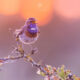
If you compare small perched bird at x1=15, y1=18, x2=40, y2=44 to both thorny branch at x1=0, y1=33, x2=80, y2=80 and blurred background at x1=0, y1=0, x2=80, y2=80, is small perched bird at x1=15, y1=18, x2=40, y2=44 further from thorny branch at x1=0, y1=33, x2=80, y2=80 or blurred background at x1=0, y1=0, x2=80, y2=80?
blurred background at x1=0, y1=0, x2=80, y2=80

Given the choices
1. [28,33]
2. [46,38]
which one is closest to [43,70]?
[28,33]

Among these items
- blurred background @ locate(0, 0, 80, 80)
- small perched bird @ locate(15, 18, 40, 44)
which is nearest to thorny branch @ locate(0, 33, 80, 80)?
small perched bird @ locate(15, 18, 40, 44)

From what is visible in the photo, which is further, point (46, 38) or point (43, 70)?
point (46, 38)

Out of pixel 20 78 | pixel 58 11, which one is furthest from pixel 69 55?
pixel 20 78

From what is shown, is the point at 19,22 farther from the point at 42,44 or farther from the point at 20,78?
the point at 20,78

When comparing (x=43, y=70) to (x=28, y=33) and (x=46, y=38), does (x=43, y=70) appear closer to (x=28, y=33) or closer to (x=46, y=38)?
(x=28, y=33)

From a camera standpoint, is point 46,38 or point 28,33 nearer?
point 28,33

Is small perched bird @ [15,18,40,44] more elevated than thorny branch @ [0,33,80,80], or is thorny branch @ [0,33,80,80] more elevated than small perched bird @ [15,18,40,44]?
small perched bird @ [15,18,40,44]

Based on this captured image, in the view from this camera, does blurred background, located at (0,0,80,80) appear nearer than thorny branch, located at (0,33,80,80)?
No

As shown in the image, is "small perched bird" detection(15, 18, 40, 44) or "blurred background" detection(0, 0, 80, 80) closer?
"small perched bird" detection(15, 18, 40, 44)
